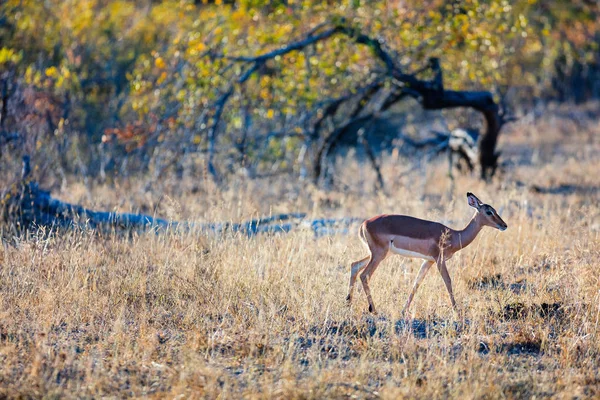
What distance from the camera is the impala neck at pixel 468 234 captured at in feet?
21.9

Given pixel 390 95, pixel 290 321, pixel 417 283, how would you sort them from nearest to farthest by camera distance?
pixel 290 321 → pixel 417 283 → pixel 390 95

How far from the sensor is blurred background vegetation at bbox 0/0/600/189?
37.5 ft

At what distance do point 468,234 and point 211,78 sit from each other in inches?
219

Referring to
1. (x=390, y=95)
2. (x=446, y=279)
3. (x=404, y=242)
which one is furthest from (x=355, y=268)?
(x=390, y=95)

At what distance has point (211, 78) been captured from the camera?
36.1ft

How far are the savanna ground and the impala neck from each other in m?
0.50

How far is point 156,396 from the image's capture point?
4.62 metres

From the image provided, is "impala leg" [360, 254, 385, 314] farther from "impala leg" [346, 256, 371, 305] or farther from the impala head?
the impala head

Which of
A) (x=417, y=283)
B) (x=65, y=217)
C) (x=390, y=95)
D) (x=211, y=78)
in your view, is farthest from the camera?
(x=390, y=95)

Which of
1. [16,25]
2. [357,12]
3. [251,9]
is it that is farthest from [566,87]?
[16,25]

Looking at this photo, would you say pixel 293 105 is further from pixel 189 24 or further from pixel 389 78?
pixel 189 24

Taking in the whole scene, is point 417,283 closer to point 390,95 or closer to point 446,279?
point 446,279

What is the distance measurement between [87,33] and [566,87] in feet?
48.2

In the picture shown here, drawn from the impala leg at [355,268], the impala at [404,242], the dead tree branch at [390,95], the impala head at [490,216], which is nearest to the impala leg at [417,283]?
the impala at [404,242]
